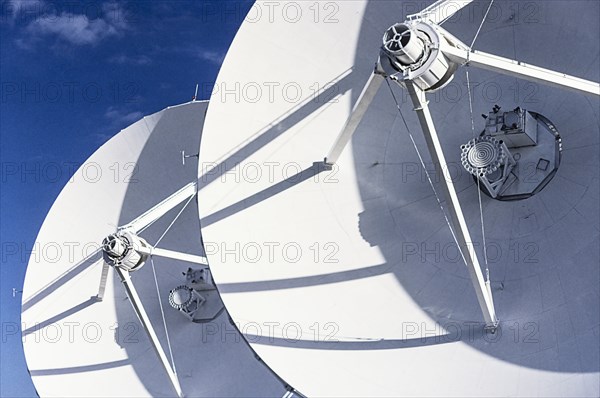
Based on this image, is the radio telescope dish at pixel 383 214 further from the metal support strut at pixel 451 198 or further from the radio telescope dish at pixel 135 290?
the radio telescope dish at pixel 135 290

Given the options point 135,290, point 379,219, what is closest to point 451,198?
point 379,219

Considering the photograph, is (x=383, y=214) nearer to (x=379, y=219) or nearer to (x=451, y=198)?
(x=379, y=219)

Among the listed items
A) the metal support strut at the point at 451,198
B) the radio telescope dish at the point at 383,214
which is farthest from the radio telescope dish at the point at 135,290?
the metal support strut at the point at 451,198

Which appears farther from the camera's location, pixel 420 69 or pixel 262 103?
pixel 262 103

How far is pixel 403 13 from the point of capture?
17.7 m

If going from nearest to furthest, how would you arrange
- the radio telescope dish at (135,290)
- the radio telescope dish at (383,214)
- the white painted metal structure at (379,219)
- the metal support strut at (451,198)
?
the metal support strut at (451,198) < the white painted metal structure at (379,219) < the radio telescope dish at (383,214) < the radio telescope dish at (135,290)

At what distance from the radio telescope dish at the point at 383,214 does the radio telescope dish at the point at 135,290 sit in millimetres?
5400

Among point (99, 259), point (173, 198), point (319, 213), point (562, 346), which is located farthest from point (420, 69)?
point (99, 259)

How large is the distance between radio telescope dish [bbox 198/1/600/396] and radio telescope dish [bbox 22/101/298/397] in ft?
17.7

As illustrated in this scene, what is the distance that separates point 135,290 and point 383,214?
376 inches

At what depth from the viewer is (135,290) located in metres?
24.5

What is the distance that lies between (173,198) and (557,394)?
11625 millimetres

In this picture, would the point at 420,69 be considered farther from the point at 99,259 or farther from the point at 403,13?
the point at 99,259

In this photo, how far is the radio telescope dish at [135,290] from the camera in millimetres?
24297
